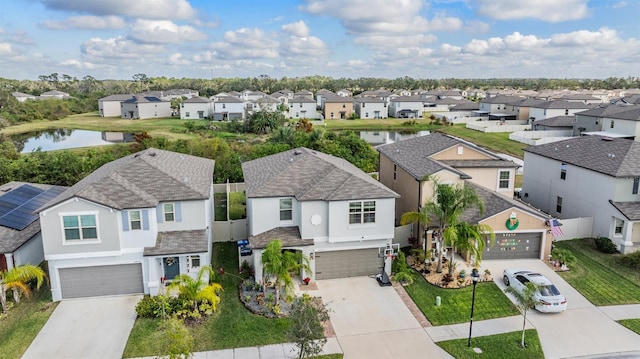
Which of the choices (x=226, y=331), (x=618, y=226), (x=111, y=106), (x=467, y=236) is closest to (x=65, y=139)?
(x=111, y=106)

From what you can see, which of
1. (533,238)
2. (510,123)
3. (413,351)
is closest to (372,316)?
(413,351)

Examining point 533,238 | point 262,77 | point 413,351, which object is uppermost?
point 262,77

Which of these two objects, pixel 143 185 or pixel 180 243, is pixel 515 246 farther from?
pixel 143 185

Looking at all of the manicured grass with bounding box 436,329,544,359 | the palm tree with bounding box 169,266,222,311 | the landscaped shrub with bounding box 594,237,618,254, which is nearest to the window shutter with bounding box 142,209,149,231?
the palm tree with bounding box 169,266,222,311

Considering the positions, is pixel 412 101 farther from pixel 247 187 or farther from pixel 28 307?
pixel 28 307

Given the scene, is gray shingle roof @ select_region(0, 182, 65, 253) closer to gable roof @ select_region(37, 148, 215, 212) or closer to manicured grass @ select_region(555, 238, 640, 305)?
gable roof @ select_region(37, 148, 215, 212)

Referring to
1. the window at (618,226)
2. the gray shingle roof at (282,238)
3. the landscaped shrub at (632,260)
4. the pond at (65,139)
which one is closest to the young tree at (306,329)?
the gray shingle roof at (282,238)
